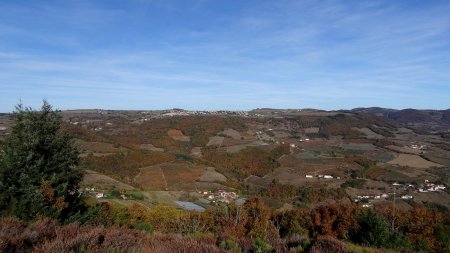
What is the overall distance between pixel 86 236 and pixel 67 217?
11838 mm

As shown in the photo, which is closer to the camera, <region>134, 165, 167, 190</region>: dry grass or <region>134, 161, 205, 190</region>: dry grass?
<region>134, 165, 167, 190</region>: dry grass

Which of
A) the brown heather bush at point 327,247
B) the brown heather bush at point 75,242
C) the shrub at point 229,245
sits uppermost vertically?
the brown heather bush at point 75,242

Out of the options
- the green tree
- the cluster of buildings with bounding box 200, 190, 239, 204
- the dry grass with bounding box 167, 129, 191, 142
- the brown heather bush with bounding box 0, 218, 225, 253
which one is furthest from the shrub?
the dry grass with bounding box 167, 129, 191, 142

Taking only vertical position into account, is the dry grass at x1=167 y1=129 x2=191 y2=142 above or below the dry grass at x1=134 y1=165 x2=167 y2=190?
above

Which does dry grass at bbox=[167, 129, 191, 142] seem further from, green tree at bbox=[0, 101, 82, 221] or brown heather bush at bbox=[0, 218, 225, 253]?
brown heather bush at bbox=[0, 218, 225, 253]

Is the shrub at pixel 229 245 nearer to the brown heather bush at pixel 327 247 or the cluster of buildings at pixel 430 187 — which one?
the brown heather bush at pixel 327 247

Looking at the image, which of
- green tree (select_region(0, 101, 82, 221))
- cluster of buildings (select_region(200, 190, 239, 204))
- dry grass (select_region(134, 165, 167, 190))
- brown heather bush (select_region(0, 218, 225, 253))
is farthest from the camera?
dry grass (select_region(134, 165, 167, 190))

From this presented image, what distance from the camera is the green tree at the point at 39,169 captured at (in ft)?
53.5

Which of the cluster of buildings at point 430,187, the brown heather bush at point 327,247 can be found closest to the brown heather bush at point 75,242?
the brown heather bush at point 327,247

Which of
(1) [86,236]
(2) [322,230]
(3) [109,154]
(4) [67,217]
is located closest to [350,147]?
(3) [109,154]

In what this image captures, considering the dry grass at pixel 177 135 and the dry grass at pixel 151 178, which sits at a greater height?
the dry grass at pixel 177 135

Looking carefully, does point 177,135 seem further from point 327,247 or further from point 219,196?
point 327,247

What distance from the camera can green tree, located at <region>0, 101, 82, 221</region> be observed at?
16297 millimetres

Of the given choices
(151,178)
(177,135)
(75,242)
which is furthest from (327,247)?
(177,135)
